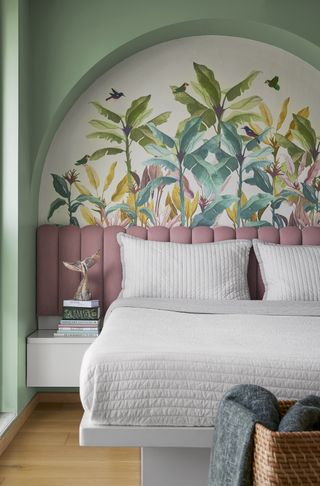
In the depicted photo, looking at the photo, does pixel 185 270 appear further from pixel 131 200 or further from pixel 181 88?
pixel 181 88

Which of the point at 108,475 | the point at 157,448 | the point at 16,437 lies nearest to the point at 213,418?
the point at 157,448

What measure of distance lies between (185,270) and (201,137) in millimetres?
1012

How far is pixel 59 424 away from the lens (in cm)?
384

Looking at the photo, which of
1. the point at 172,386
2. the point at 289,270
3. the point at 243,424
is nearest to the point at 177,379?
the point at 172,386

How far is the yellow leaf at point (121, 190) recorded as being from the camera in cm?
453

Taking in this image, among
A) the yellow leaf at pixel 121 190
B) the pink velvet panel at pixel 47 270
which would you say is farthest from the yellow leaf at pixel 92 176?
the pink velvet panel at pixel 47 270

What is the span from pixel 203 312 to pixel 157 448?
1283 millimetres

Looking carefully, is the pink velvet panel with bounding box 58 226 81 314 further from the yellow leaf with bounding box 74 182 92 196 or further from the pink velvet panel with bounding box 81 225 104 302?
the yellow leaf with bounding box 74 182 92 196

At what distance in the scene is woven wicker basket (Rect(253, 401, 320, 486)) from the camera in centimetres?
Result: 186

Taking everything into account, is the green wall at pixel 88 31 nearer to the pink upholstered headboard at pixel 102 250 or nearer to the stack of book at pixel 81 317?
the pink upholstered headboard at pixel 102 250

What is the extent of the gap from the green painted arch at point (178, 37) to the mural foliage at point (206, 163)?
227mm

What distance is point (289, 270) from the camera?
4070mm

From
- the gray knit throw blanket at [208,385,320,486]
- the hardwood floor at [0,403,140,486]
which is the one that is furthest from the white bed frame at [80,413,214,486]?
the hardwood floor at [0,403,140,486]

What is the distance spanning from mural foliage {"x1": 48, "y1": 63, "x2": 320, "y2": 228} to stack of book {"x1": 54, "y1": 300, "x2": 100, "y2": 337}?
2.04 ft
